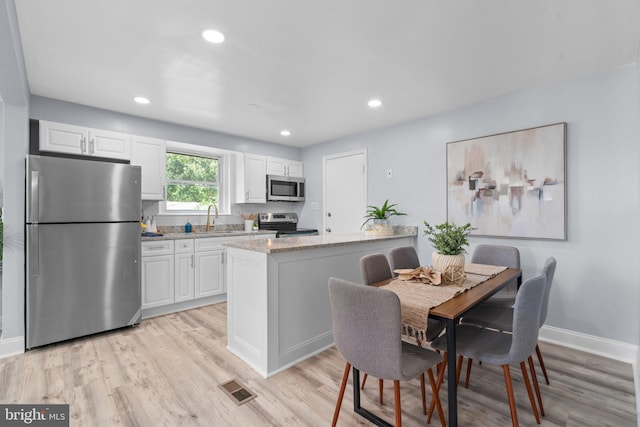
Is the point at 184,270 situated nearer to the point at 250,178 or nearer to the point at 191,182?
the point at 191,182

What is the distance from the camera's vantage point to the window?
14.1 ft

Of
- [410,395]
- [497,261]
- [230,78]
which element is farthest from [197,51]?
[497,261]

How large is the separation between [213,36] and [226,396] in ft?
7.82

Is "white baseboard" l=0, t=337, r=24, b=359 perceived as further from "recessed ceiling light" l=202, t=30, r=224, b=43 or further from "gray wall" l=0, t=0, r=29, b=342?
"recessed ceiling light" l=202, t=30, r=224, b=43

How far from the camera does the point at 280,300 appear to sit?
2.33 meters

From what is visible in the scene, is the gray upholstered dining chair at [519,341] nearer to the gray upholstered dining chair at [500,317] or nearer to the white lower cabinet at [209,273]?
the gray upholstered dining chair at [500,317]

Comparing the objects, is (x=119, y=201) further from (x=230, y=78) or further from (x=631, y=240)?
(x=631, y=240)

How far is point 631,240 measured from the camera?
2486 mm

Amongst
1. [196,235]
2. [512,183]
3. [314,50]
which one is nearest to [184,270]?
[196,235]

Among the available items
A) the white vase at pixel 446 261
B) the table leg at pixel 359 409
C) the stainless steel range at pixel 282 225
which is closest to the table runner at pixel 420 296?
the white vase at pixel 446 261

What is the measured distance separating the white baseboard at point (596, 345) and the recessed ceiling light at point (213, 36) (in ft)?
12.1

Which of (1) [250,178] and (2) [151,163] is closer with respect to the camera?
(2) [151,163]

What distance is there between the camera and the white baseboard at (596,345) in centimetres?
245

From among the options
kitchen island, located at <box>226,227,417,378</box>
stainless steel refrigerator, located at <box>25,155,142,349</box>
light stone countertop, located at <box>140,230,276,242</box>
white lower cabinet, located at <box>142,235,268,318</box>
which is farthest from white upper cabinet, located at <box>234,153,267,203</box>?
kitchen island, located at <box>226,227,417,378</box>
